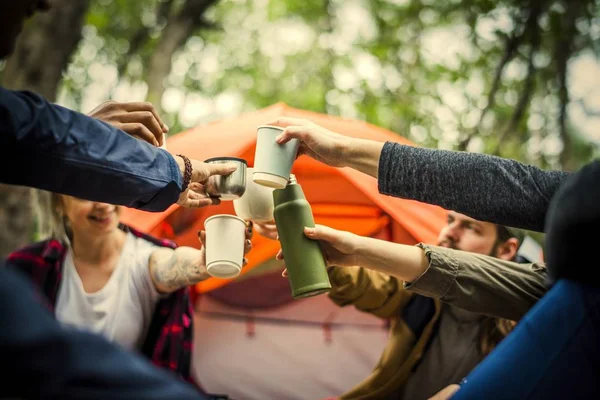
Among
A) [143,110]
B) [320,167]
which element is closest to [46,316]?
[143,110]

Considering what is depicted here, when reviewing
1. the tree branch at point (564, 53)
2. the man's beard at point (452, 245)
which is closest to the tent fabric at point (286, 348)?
the man's beard at point (452, 245)

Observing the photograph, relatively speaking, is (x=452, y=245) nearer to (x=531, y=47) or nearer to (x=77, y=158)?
(x=77, y=158)

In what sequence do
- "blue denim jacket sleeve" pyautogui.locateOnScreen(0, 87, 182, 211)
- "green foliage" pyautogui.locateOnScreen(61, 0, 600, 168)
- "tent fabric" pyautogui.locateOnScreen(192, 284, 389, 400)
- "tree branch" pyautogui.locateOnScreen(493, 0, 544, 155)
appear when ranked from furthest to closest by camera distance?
"green foliage" pyautogui.locateOnScreen(61, 0, 600, 168) < "tree branch" pyautogui.locateOnScreen(493, 0, 544, 155) < "tent fabric" pyautogui.locateOnScreen(192, 284, 389, 400) < "blue denim jacket sleeve" pyautogui.locateOnScreen(0, 87, 182, 211)

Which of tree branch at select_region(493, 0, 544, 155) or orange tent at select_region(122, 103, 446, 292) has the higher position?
tree branch at select_region(493, 0, 544, 155)

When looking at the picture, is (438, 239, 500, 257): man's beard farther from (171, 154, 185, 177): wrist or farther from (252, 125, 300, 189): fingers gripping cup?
(171, 154, 185, 177): wrist

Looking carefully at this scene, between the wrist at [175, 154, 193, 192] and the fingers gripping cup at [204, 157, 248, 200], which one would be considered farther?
the fingers gripping cup at [204, 157, 248, 200]

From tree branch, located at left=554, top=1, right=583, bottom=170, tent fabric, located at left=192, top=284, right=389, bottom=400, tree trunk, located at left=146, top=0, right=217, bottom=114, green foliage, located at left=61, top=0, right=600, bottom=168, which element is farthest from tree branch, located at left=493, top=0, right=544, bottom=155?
tree trunk, located at left=146, top=0, right=217, bottom=114

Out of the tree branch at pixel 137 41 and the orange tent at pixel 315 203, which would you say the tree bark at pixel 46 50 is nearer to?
the orange tent at pixel 315 203

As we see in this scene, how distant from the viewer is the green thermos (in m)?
1.56

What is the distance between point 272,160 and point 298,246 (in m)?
0.22

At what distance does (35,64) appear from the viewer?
389 cm

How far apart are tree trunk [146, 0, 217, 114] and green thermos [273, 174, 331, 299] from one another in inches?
130

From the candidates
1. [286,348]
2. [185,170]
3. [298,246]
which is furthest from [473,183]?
[286,348]

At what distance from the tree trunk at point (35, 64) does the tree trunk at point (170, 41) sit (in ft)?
2.64
